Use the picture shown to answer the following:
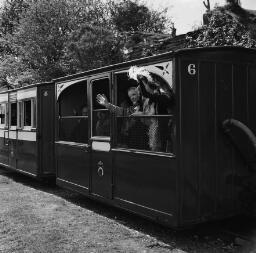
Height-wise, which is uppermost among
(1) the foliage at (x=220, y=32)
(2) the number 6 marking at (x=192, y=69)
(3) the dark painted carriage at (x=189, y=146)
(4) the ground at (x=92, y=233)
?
(1) the foliage at (x=220, y=32)

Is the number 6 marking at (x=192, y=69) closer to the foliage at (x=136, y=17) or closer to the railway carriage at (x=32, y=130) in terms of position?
the railway carriage at (x=32, y=130)

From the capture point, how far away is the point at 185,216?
16.9 feet

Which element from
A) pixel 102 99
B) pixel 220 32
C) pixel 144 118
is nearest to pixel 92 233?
pixel 144 118

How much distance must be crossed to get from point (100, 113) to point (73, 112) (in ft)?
5.82

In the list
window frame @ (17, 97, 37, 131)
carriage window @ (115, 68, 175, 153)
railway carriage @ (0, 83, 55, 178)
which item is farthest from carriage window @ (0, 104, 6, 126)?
carriage window @ (115, 68, 175, 153)

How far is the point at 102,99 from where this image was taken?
261 inches

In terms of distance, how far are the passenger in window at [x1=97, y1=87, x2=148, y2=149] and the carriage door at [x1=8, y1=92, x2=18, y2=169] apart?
5.31 meters

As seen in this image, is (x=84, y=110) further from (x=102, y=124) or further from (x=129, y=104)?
(x=129, y=104)

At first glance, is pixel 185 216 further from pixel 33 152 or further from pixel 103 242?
pixel 33 152

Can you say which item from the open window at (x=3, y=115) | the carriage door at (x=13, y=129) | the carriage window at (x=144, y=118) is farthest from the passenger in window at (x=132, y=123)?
the open window at (x=3, y=115)

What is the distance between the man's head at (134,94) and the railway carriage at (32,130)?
3.77m

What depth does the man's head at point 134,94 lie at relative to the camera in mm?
6091

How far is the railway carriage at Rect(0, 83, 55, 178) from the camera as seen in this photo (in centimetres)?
975

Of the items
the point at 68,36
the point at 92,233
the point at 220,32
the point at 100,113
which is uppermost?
the point at 68,36
